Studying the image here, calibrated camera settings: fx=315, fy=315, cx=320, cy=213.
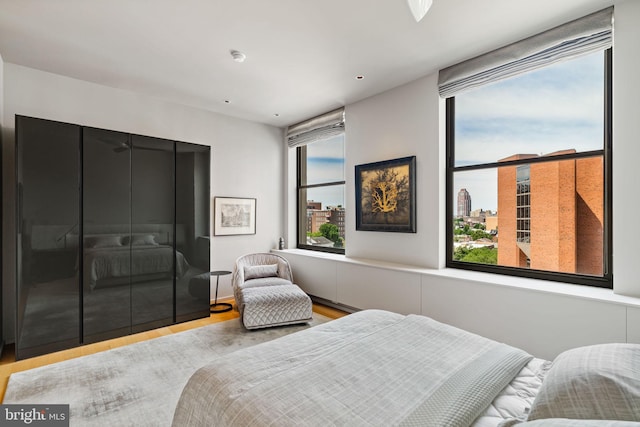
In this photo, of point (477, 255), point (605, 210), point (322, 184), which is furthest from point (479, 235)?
point (322, 184)

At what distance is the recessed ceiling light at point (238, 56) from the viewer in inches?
112

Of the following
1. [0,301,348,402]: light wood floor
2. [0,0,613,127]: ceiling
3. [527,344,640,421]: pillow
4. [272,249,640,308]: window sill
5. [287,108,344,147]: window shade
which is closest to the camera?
[527,344,640,421]: pillow

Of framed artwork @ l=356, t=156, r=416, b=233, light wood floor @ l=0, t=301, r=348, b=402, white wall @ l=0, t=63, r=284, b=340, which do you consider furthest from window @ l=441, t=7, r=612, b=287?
white wall @ l=0, t=63, r=284, b=340

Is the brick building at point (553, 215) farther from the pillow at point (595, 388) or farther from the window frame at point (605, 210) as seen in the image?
the pillow at point (595, 388)

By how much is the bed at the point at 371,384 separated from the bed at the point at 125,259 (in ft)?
7.79

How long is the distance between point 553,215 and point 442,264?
1081mm

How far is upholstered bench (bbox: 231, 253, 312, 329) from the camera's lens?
3412mm

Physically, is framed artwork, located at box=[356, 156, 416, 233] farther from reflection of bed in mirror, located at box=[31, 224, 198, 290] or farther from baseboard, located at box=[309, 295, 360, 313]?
reflection of bed in mirror, located at box=[31, 224, 198, 290]

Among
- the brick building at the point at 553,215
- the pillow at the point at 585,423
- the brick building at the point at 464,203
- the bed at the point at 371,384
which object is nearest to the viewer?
the pillow at the point at 585,423

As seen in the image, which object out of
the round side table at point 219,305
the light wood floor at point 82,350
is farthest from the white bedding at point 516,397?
the round side table at point 219,305

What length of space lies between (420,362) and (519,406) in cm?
40

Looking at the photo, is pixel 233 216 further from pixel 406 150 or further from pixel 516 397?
pixel 516 397

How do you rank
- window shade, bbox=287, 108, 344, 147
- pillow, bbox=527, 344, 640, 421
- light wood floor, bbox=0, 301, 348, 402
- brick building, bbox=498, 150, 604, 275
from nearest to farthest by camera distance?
pillow, bbox=527, 344, 640, 421 < brick building, bbox=498, 150, 604, 275 < light wood floor, bbox=0, 301, 348, 402 < window shade, bbox=287, 108, 344, 147

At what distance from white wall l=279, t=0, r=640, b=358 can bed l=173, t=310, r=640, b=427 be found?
102cm
